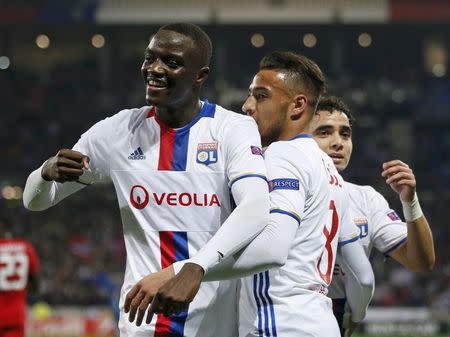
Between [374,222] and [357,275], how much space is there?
31.2 inches

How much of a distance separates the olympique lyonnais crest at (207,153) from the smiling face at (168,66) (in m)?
0.22

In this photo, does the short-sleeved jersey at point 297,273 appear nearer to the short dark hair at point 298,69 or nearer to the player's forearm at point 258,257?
the player's forearm at point 258,257

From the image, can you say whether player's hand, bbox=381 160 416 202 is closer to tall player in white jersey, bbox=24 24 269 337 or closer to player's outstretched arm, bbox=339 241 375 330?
player's outstretched arm, bbox=339 241 375 330

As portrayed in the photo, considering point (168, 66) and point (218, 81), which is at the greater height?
point (218, 81)

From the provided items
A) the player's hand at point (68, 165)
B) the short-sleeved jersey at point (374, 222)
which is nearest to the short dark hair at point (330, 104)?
the short-sleeved jersey at point (374, 222)

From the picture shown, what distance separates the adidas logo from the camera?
3786 millimetres

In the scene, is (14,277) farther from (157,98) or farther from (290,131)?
(157,98)

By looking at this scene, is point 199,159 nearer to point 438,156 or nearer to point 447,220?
point 447,220

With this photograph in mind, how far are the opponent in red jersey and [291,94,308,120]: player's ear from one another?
7.71m

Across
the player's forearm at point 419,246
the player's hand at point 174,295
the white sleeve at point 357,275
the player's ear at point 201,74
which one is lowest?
the player's hand at point 174,295

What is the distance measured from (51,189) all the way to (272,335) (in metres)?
1.09

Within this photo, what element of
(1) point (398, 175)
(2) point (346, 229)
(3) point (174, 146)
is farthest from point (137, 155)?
(1) point (398, 175)

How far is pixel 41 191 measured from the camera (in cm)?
376

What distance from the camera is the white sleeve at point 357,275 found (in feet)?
14.8
